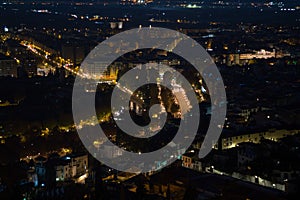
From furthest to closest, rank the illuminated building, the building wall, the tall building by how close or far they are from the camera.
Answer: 1. the illuminated building
2. the tall building
3. the building wall

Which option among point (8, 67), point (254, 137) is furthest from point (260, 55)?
point (254, 137)

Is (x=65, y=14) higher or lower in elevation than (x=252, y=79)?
higher

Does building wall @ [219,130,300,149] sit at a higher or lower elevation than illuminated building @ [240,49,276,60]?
lower

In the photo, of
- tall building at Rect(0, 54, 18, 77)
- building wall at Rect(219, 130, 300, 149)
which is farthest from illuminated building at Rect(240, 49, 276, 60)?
building wall at Rect(219, 130, 300, 149)

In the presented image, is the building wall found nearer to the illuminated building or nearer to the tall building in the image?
the tall building

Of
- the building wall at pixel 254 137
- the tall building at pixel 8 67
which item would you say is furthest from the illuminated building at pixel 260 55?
the building wall at pixel 254 137

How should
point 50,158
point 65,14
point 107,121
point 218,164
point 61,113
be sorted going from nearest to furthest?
point 218,164
point 50,158
point 107,121
point 61,113
point 65,14

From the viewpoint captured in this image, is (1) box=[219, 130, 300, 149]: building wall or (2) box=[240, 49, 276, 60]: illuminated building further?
(2) box=[240, 49, 276, 60]: illuminated building

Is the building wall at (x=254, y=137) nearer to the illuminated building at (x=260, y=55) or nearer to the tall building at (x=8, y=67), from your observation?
the tall building at (x=8, y=67)

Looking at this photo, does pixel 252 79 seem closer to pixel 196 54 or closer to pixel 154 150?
pixel 196 54

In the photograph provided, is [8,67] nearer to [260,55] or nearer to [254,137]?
[260,55]

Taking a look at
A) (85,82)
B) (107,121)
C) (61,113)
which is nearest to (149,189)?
(107,121)
